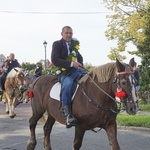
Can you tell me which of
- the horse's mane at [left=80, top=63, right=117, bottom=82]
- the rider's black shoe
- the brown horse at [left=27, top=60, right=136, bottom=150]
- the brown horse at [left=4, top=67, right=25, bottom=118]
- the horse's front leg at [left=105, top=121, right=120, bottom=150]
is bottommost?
the brown horse at [left=4, top=67, right=25, bottom=118]

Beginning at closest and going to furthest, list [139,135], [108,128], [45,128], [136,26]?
1. [108,128]
2. [45,128]
3. [139,135]
4. [136,26]

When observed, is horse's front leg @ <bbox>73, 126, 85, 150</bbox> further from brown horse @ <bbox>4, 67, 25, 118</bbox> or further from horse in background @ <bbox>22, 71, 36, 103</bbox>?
brown horse @ <bbox>4, 67, 25, 118</bbox>

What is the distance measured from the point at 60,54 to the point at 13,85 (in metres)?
8.07

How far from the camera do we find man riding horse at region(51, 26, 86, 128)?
6317 millimetres

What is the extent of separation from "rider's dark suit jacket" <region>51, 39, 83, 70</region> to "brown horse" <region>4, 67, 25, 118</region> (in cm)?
742

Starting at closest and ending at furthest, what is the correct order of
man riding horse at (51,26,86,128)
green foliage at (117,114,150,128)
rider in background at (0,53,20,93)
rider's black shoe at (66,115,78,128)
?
rider's black shoe at (66,115,78,128) < man riding horse at (51,26,86,128) < green foliage at (117,114,150,128) < rider in background at (0,53,20,93)

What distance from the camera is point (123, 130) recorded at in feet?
36.6

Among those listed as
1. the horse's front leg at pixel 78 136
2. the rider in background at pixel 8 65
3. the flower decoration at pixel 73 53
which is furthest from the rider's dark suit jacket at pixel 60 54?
the rider in background at pixel 8 65

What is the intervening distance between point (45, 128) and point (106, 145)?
1.78m

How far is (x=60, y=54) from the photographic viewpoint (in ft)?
22.5

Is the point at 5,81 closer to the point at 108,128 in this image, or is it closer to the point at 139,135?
the point at 139,135

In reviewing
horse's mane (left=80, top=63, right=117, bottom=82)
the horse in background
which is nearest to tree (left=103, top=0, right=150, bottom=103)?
the horse in background

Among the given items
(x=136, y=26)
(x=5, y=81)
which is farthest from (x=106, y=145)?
(x=136, y=26)

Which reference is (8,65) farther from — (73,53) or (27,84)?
(73,53)
